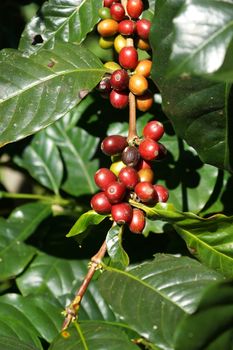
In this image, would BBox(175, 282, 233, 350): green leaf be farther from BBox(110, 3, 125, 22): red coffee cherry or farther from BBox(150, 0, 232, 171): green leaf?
BBox(110, 3, 125, 22): red coffee cherry

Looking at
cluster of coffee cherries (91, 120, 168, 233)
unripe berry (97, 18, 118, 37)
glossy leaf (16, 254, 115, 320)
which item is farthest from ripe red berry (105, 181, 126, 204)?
glossy leaf (16, 254, 115, 320)

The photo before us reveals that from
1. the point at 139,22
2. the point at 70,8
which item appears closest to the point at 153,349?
the point at 139,22

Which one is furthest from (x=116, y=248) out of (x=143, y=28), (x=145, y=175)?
(x=143, y=28)

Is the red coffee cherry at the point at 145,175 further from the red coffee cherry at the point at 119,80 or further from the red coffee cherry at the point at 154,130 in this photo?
the red coffee cherry at the point at 119,80

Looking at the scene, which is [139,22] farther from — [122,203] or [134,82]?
[122,203]

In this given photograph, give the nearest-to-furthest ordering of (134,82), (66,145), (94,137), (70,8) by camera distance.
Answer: (134,82), (70,8), (94,137), (66,145)

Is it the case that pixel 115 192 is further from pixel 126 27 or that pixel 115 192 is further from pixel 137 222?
pixel 126 27
